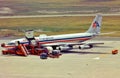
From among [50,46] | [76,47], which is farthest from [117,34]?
[50,46]

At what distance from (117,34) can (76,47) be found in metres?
26.3

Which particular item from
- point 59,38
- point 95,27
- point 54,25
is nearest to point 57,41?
point 59,38

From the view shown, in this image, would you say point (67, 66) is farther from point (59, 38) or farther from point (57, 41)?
point (59, 38)

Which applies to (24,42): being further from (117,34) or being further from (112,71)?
(117,34)

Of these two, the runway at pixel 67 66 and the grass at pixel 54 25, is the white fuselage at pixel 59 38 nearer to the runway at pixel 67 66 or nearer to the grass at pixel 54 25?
the runway at pixel 67 66

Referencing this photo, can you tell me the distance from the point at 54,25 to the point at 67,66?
7158 cm

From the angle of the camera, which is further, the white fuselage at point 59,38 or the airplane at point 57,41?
the white fuselage at point 59,38

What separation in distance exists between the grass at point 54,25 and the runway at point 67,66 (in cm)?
3792

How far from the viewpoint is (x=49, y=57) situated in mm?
78812

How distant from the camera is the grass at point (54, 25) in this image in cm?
12442

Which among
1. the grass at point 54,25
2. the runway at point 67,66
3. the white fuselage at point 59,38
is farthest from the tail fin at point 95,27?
the grass at point 54,25

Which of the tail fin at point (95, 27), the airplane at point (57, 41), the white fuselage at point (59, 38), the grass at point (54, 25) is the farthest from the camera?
the grass at point (54, 25)

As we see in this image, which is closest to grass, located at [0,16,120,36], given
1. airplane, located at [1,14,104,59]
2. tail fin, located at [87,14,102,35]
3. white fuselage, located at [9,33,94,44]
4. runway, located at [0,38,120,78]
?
tail fin, located at [87,14,102,35]

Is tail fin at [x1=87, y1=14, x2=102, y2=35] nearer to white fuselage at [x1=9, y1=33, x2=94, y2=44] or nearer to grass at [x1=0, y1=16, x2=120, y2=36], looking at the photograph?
white fuselage at [x1=9, y1=33, x2=94, y2=44]
